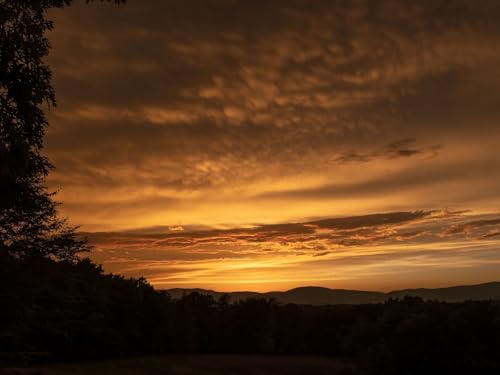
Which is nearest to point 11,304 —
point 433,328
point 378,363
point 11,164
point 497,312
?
point 11,164

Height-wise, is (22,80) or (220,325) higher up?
(22,80)

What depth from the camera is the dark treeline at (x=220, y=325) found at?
3453cm

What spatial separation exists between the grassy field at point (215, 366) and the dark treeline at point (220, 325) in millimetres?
4058

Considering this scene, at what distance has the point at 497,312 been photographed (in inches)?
2068

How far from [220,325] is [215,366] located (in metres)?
18.8

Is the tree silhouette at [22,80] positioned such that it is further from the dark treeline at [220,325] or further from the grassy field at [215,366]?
the grassy field at [215,366]

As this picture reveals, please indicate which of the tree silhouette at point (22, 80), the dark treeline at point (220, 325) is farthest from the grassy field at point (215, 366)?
the tree silhouette at point (22, 80)

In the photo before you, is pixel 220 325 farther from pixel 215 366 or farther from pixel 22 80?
pixel 22 80

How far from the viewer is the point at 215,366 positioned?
62.4 meters

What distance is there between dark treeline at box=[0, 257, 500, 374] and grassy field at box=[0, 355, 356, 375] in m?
4.06

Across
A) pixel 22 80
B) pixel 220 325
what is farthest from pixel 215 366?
pixel 22 80

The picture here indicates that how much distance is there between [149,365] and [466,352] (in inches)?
1391

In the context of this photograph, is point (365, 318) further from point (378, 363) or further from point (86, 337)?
point (86, 337)

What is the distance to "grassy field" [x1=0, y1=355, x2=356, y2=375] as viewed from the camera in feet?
184
